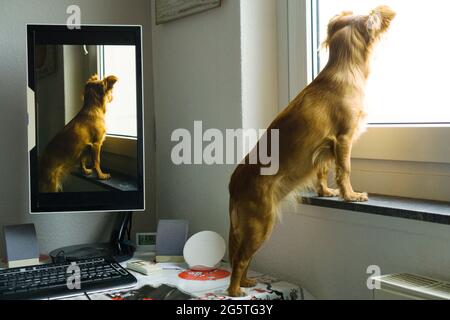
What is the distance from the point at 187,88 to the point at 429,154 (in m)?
0.79

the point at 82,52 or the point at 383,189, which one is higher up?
the point at 82,52

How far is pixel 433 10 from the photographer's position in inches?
47.3

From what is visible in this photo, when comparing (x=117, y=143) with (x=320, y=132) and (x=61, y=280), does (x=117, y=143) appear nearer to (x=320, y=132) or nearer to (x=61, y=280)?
(x=61, y=280)

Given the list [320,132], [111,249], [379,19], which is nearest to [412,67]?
[379,19]

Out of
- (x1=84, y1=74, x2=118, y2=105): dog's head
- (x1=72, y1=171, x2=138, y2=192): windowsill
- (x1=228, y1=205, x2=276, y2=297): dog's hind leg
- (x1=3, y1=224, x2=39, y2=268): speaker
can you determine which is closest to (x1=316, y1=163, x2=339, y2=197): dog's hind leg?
(x1=228, y1=205, x2=276, y2=297): dog's hind leg

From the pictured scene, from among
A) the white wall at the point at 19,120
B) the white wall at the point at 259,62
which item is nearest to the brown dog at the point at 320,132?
the white wall at the point at 259,62

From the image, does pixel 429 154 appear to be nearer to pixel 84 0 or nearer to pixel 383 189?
pixel 383 189

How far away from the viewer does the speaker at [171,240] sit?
1.52m

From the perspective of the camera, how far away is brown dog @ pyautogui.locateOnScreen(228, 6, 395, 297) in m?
1.18

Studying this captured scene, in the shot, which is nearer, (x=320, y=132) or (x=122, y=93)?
(x=320, y=132)

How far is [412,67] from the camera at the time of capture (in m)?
1.26

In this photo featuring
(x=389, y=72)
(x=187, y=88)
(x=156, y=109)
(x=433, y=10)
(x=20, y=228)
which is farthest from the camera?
(x=156, y=109)

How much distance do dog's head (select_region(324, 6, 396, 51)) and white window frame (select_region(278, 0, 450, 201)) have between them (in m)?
0.23
